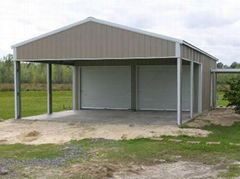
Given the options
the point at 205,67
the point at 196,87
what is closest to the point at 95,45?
the point at 196,87

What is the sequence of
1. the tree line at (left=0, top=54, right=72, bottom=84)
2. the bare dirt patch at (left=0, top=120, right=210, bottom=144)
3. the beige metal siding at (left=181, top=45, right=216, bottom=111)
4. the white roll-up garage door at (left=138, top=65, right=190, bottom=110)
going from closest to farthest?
the bare dirt patch at (left=0, top=120, right=210, bottom=144)
the beige metal siding at (left=181, top=45, right=216, bottom=111)
the white roll-up garage door at (left=138, top=65, right=190, bottom=110)
the tree line at (left=0, top=54, right=72, bottom=84)

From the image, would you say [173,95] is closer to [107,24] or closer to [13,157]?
[107,24]

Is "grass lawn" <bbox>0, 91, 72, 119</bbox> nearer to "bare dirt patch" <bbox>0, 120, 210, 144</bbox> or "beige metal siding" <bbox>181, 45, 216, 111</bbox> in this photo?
"bare dirt patch" <bbox>0, 120, 210, 144</bbox>

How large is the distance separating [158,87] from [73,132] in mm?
7090

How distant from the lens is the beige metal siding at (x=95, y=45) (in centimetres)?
1143

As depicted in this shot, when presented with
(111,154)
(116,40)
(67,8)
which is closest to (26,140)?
(111,154)

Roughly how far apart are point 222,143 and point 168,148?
4.49ft

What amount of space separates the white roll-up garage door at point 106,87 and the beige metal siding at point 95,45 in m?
4.92

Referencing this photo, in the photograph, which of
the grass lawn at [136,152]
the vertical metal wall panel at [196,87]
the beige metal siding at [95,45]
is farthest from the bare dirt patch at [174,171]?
the vertical metal wall panel at [196,87]

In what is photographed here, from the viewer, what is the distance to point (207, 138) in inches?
364

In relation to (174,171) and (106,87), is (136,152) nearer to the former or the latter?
(174,171)

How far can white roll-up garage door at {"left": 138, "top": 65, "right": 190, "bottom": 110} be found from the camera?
16.3 metres

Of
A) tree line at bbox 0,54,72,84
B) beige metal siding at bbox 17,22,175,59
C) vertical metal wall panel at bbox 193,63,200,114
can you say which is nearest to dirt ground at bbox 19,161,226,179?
beige metal siding at bbox 17,22,175,59

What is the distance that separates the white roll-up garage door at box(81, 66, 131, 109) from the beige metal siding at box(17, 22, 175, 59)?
4916 mm
